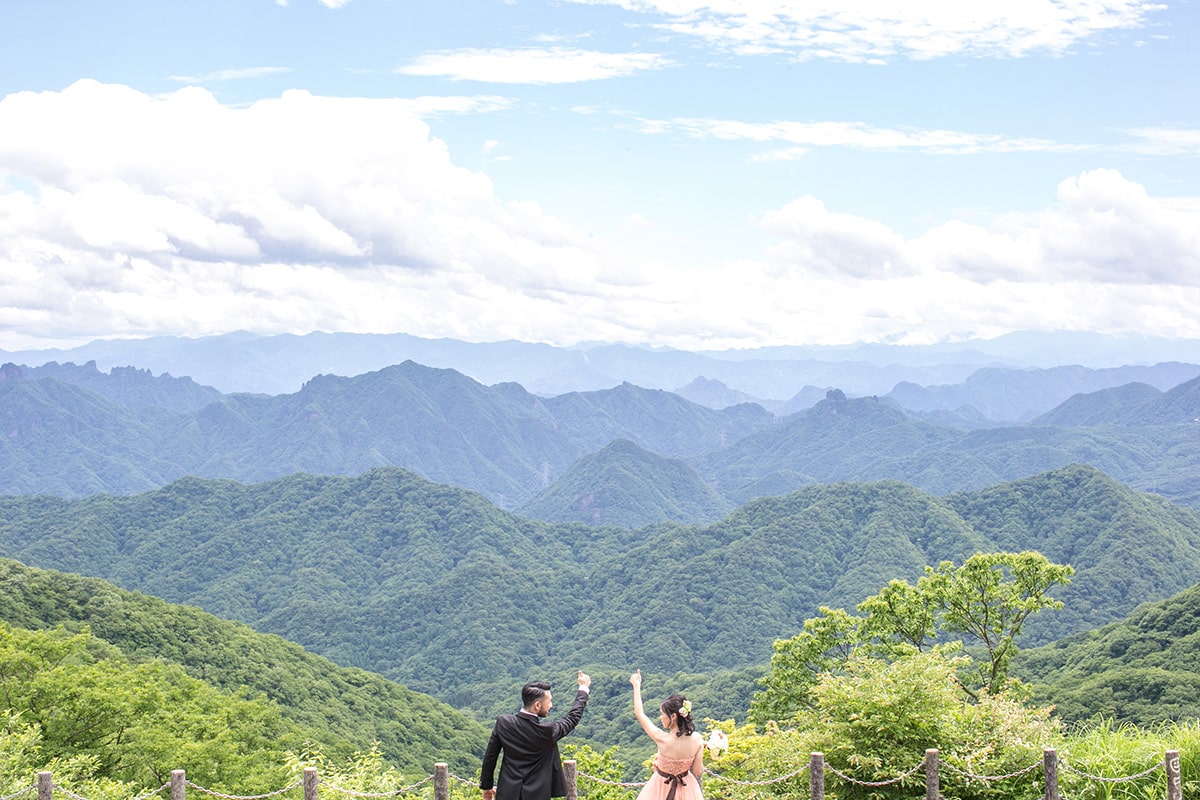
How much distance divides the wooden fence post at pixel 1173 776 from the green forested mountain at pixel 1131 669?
29.8 meters

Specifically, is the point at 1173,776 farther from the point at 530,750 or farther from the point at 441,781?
the point at 441,781

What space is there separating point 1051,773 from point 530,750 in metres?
7.80

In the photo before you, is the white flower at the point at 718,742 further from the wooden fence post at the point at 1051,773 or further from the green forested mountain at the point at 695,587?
the green forested mountain at the point at 695,587

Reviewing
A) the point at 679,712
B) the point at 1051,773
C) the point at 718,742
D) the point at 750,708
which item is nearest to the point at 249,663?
the point at 750,708

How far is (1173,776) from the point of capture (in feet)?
44.1

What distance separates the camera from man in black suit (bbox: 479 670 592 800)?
1100cm

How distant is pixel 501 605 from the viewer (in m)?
171

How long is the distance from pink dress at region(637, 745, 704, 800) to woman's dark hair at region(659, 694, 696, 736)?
50 centimetres

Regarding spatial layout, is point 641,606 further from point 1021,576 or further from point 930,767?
point 930,767

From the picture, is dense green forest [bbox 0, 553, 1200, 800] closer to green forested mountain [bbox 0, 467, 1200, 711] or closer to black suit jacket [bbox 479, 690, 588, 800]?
black suit jacket [bbox 479, 690, 588, 800]

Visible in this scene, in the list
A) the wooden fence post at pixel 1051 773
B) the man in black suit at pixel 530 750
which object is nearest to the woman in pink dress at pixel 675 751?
the man in black suit at pixel 530 750

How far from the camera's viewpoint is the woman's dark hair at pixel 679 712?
10.7 metres

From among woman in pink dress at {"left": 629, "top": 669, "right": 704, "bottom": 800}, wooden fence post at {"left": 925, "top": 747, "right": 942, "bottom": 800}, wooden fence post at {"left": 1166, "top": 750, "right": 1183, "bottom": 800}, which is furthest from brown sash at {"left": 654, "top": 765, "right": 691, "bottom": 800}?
wooden fence post at {"left": 1166, "top": 750, "right": 1183, "bottom": 800}

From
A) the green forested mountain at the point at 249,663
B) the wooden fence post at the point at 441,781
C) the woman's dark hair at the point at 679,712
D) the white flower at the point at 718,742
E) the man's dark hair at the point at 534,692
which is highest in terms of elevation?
the man's dark hair at the point at 534,692
